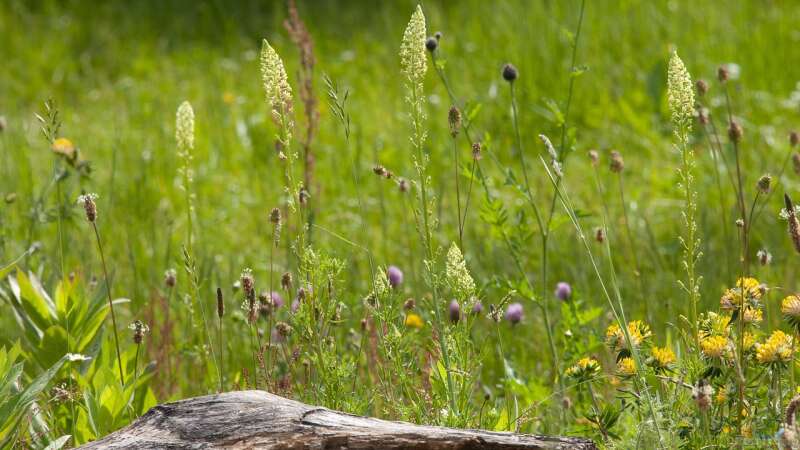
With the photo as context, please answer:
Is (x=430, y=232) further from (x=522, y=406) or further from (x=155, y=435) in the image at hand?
(x=522, y=406)

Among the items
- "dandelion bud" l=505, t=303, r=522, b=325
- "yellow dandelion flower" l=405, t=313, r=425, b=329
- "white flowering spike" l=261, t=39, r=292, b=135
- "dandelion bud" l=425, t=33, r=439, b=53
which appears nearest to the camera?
"white flowering spike" l=261, t=39, r=292, b=135

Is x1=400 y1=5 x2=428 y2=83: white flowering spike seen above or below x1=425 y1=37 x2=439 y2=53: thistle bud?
below

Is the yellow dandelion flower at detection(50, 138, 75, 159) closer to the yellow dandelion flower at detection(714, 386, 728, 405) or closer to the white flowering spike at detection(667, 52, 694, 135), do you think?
the white flowering spike at detection(667, 52, 694, 135)

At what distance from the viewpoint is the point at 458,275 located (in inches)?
80.0

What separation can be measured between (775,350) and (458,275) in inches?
24.7

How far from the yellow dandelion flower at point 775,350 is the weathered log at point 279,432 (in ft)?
1.34

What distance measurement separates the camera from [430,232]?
211 cm

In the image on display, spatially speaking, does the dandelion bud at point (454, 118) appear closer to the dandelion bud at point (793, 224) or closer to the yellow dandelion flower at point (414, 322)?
the dandelion bud at point (793, 224)

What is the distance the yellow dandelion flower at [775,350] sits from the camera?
1.91 meters

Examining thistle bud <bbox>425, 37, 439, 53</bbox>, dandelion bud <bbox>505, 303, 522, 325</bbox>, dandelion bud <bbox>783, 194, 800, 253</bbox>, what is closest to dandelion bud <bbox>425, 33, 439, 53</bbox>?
thistle bud <bbox>425, 37, 439, 53</bbox>

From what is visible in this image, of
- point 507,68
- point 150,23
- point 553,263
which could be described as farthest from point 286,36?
point 507,68

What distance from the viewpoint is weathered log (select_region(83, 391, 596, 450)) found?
1.76 meters

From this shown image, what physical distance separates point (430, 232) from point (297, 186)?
0.97ft

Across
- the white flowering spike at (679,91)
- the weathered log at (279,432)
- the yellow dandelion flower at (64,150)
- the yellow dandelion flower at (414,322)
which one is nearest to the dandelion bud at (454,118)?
the white flowering spike at (679,91)
